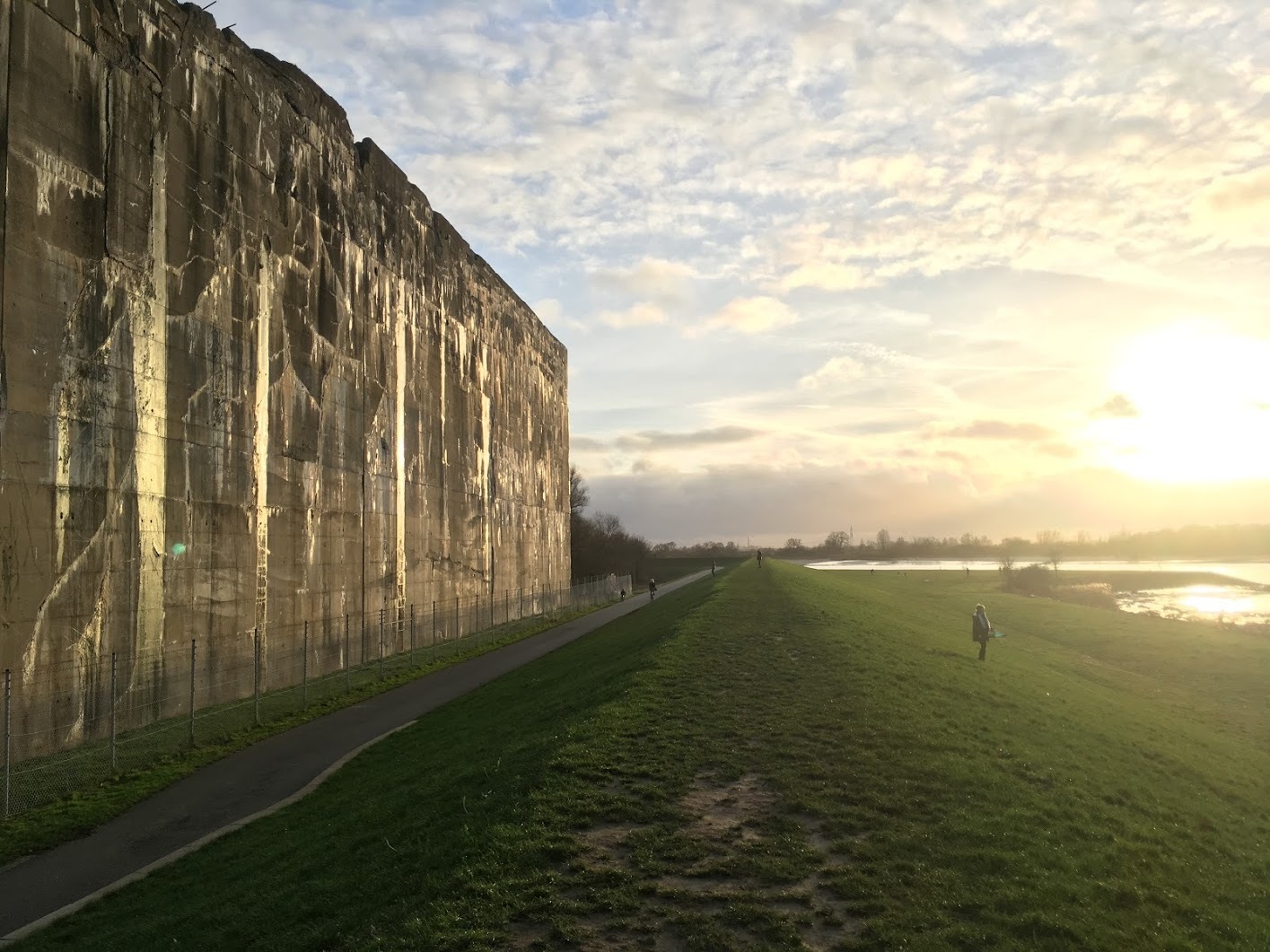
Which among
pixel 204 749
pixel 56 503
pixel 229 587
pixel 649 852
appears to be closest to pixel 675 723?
pixel 649 852

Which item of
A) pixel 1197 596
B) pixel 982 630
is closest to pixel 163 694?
pixel 982 630

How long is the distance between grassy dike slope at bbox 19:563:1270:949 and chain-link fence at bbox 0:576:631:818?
4316 millimetres

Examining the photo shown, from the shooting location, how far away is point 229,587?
2056 centimetres

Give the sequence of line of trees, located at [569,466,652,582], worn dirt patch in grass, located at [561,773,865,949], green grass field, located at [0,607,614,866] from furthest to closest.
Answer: line of trees, located at [569,466,652,582], green grass field, located at [0,607,614,866], worn dirt patch in grass, located at [561,773,865,949]

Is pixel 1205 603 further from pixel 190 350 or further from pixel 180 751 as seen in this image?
pixel 180 751

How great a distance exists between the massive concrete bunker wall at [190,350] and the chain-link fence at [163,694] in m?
0.18

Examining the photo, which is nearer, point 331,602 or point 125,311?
point 125,311

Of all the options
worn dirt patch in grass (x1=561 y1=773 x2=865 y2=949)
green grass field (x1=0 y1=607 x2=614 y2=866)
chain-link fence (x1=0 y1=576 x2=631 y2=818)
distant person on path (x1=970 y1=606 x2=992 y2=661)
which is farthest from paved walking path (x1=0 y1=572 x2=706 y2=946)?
distant person on path (x1=970 y1=606 x2=992 y2=661)

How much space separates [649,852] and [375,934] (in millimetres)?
2595

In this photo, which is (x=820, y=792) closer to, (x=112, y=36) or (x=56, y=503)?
(x=56, y=503)

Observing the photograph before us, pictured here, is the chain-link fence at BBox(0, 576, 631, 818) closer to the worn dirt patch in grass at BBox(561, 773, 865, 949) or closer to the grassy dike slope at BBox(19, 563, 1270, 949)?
the grassy dike slope at BBox(19, 563, 1270, 949)

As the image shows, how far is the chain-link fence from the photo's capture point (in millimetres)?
13953

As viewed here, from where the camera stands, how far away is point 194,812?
12164 mm

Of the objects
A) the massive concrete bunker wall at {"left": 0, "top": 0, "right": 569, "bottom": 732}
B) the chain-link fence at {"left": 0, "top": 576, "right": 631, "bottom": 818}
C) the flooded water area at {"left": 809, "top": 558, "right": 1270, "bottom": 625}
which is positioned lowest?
the flooded water area at {"left": 809, "top": 558, "right": 1270, "bottom": 625}
